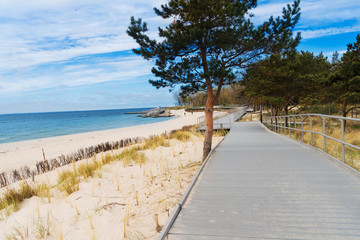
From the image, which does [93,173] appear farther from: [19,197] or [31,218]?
[31,218]

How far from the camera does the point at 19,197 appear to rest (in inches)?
192

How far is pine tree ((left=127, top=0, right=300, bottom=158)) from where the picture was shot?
6.72 meters

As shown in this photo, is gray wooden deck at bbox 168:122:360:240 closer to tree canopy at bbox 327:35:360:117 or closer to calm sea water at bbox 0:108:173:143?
tree canopy at bbox 327:35:360:117

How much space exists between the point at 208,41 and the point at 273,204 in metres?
5.33

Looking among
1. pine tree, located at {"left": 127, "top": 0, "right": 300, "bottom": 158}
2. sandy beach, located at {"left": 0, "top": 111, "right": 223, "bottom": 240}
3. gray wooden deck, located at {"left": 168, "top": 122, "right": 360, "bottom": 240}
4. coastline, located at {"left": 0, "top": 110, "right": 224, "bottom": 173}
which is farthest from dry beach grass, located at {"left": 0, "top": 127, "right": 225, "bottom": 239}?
coastline, located at {"left": 0, "top": 110, "right": 224, "bottom": 173}

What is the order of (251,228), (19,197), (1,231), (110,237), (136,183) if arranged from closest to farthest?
(251,228)
(110,237)
(1,231)
(19,197)
(136,183)

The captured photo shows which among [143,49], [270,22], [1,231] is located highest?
[270,22]

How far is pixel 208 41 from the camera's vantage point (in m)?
6.92

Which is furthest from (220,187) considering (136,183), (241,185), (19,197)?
(19,197)

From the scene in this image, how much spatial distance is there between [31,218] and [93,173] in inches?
89.5

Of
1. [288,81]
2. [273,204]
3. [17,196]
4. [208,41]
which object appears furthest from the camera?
[288,81]

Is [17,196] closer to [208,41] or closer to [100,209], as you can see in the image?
[100,209]

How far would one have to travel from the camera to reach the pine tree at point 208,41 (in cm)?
672

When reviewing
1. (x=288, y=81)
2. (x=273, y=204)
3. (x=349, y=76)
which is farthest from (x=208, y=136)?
(x=349, y=76)
